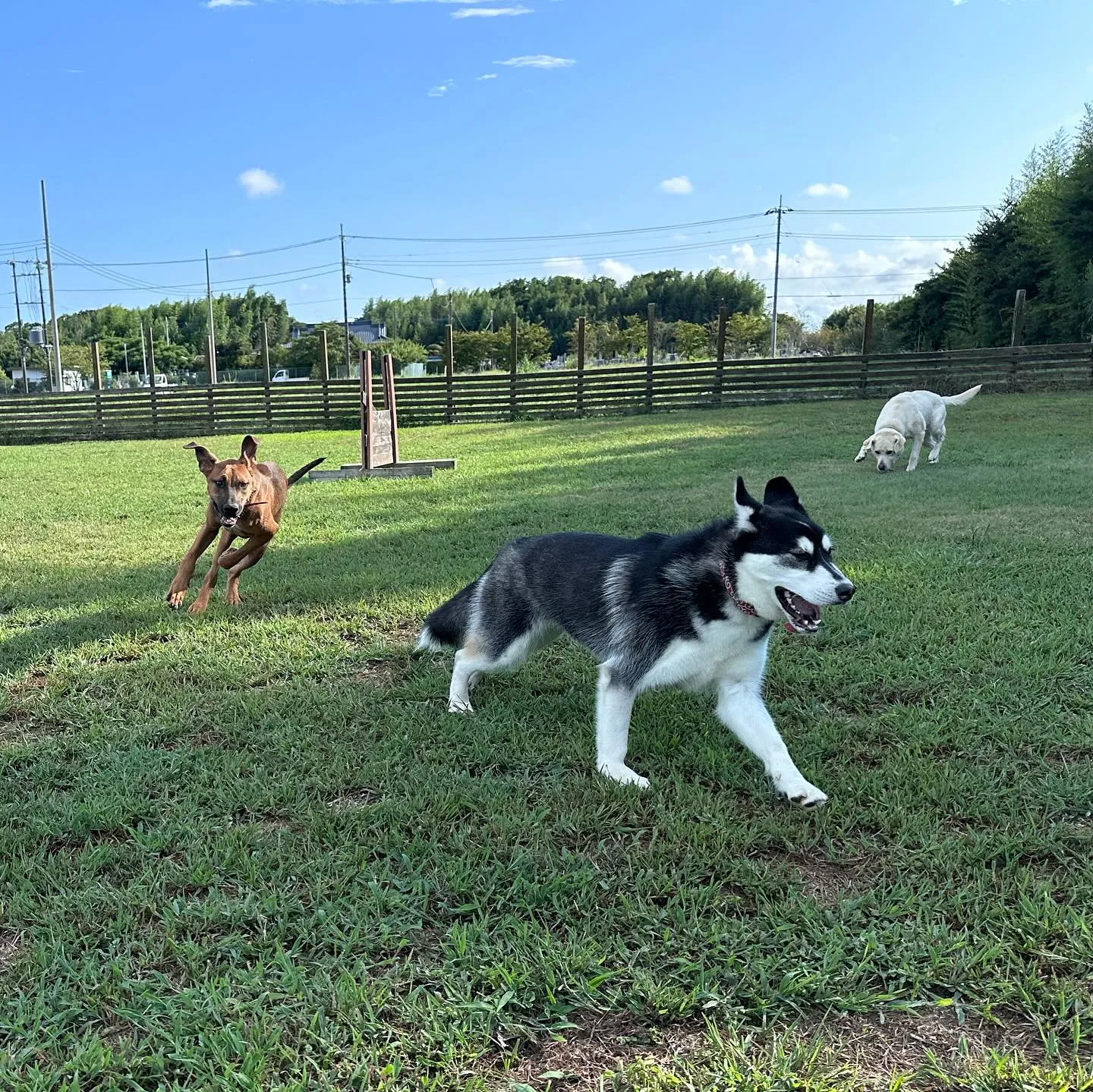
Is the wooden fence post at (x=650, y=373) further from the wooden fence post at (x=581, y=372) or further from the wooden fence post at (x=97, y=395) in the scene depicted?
the wooden fence post at (x=97, y=395)

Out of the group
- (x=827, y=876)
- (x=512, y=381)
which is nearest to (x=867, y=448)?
(x=827, y=876)

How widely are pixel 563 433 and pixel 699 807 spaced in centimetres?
1557

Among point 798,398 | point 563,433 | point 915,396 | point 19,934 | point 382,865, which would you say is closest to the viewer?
point 19,934

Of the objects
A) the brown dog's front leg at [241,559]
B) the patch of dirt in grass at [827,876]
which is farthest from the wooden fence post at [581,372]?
the patch of dirt in grass at [827,876]

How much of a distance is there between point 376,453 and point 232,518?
7350mm

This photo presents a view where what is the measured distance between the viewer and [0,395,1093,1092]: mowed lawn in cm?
183

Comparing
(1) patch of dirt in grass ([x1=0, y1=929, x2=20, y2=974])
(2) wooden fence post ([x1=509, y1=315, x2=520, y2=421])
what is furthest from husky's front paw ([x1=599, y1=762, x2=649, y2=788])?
(2) wooden fence post ([x1=509, y1=315, x2=520, y2=421])

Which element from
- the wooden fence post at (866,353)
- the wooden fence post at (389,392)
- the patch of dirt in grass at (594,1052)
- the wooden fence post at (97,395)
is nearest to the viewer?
the patch of dirt in grass at (594,1052)

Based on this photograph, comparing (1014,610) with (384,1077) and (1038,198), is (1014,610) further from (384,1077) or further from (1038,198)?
(1038,198)

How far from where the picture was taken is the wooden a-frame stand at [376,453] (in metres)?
11.9

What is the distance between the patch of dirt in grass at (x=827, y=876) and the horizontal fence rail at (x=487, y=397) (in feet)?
67.4

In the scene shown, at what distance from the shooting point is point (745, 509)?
9.70 feet

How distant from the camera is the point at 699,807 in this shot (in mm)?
2816

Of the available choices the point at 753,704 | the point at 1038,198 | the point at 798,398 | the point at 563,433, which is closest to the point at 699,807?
the point at 753,704
